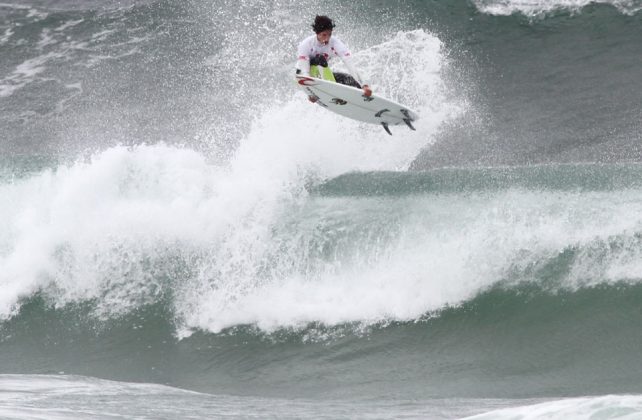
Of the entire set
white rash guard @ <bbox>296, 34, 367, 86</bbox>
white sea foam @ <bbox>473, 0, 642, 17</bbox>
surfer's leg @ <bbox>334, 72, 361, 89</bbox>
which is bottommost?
surfer's leg @ <bbox>334, 72, 361, 89</bbox>

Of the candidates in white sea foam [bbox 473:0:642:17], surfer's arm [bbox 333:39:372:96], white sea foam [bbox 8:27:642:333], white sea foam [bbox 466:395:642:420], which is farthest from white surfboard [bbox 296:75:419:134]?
white sea foam [bbox 466:395:642:420]

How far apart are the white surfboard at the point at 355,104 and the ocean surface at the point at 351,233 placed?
0.86m

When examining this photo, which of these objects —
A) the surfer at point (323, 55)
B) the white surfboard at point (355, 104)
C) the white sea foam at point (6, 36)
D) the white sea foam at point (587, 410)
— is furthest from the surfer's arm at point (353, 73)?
the white sea foam at point (6, 36)

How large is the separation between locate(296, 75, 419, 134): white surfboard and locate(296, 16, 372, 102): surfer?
0.48 feet

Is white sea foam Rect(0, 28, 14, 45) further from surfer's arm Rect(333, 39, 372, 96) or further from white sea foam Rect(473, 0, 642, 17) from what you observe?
surfer's arm Rect(333, 39, 372, 96)

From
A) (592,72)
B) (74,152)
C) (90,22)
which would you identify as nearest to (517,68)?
(592,72)

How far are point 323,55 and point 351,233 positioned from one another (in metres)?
2.51

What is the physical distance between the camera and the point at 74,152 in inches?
725

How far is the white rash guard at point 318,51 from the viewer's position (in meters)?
13.2

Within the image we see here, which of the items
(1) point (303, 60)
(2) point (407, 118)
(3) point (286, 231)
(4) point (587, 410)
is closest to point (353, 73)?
(1) point (303, 60)

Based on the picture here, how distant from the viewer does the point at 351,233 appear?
44.6 ft

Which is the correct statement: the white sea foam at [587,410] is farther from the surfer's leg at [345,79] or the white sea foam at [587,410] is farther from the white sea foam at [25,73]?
the white sea foam at [25,73]

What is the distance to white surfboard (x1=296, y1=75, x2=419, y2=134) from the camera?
45.2 feet

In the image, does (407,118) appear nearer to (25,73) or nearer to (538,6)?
(538,6)
